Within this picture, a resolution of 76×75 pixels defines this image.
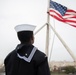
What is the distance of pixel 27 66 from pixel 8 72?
35 cm

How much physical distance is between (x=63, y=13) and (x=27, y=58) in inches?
300

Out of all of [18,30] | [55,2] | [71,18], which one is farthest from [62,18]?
[18,30]

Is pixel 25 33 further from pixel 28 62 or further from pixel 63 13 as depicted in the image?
pixel 63 13

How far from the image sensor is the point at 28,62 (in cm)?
349

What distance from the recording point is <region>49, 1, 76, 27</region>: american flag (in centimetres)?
1055

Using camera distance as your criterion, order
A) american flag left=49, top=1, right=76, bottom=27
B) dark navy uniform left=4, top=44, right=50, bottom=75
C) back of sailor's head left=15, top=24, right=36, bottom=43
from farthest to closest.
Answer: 1. american flag left=49, top=1, right=76, bottom=27
2. back of sailor's head left=15, top=24, right=36, bottom=43
3. dark navy uniform left=4, top=44, right=50, bottom=75

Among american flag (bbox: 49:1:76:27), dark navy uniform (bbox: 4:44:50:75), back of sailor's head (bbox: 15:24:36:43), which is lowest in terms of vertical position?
american flag (bbox: 49:1:76:27)

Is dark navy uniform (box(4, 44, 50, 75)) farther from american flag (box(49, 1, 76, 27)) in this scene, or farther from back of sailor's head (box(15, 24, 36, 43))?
american flag (box(49, 1, 76, 27))

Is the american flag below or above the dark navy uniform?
below

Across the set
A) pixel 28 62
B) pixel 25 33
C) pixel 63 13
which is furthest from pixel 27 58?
pixel 63 13

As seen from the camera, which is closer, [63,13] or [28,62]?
[28,62]

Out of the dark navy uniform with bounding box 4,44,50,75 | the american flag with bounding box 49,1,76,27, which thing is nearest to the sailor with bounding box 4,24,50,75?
the dark navy uniform with bounding box 4,44,50,75

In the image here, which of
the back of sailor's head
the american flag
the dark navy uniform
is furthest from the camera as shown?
the american flag

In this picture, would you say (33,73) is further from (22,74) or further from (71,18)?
(71,18)
